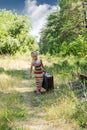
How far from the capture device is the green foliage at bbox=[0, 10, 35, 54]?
31797 millimetres

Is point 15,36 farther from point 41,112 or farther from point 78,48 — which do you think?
point 41,112

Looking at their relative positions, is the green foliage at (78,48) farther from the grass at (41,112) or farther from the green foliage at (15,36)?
the grass at (41,112)

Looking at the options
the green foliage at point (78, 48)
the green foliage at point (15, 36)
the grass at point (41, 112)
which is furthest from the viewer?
the green foliage at point (15, 36)

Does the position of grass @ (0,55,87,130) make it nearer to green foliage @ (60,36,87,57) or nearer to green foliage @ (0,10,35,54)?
green foliage @ (60,36,87,57)

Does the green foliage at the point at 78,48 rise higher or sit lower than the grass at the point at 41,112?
higher

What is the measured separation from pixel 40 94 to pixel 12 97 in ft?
4.18

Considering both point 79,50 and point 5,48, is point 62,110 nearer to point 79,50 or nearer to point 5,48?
point 79,50

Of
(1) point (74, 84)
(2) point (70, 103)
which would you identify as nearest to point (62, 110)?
(2) point (70, 103)

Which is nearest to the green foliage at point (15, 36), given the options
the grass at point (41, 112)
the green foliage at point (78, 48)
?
the green foliage at point (78, 48)

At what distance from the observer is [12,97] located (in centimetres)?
1012

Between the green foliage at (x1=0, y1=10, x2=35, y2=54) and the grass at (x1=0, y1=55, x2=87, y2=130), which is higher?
the green foliage at (x1=0, y1=10, x2=35, y2=54)

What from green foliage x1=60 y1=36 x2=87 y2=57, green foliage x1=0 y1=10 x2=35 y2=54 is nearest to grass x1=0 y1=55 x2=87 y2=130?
green foliage x1=60 y1=36 x2=87 y2=57

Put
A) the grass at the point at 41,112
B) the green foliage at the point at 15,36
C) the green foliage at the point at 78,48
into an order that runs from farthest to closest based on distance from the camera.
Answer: the green foliage at the point at 15,36 < the green foliage at the point at 78,48 < the grass at the point at 41,112

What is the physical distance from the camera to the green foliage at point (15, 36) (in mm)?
31797
